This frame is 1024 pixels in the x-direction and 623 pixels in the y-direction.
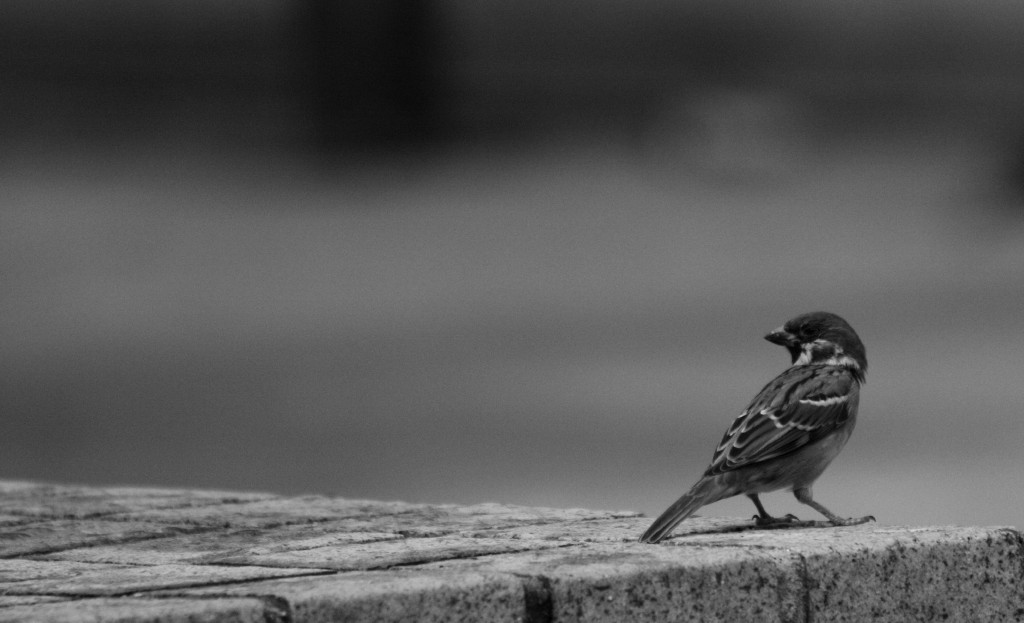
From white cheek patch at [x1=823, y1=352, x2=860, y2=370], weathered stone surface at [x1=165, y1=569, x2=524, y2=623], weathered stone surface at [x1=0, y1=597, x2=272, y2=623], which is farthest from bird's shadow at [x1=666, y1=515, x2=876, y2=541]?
weathered stone surface at [x1=0, y1=597, x2=272, y2=623]

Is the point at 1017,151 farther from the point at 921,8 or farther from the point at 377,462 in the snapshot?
the point at 377,462

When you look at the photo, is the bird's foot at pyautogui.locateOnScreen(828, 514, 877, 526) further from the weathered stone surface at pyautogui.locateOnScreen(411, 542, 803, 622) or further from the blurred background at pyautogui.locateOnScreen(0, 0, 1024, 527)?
the blurred background at pyautogui.locateOnScreen(0, 0, 1024, 527)

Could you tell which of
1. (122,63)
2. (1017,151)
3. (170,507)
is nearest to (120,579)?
(170,507)

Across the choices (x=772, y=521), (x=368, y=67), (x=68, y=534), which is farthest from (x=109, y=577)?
(x=368, y=67)

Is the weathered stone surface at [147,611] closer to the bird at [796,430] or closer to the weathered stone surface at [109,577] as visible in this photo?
the weathered stone surface at [109,577]

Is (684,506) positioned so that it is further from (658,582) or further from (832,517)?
(658,582)
